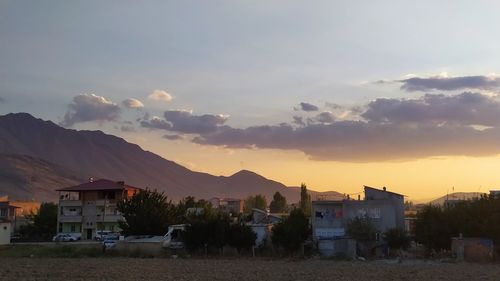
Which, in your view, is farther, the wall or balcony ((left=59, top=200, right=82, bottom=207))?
balcony ((left=59, top=200, right=82, bottom=207))

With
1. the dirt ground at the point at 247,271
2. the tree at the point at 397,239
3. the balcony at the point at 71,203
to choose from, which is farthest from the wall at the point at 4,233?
the tree at the point at 397,239

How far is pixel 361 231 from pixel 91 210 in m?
61.7

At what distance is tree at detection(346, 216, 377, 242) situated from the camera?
6944cm

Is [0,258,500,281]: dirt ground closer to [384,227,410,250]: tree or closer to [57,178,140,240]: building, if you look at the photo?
[384,227,410,250]: tree

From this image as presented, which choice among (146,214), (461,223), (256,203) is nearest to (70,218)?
(146,214)

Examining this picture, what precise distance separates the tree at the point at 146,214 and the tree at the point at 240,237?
48.4 ft

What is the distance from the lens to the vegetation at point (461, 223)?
207 ft

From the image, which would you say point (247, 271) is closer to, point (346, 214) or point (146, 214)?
point (346, 214)

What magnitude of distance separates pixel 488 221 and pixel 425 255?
730 cm

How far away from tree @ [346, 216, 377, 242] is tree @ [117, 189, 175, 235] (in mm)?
24167

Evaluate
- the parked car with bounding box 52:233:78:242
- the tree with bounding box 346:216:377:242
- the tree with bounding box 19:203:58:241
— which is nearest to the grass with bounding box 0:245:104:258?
the parked car with bounding box 52:233:78:242

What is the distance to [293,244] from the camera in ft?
217

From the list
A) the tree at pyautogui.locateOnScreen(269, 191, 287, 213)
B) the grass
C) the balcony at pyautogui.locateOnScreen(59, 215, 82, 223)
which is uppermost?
the tree at pyautogui.locateOnScreen(269, 191, 287, 213)

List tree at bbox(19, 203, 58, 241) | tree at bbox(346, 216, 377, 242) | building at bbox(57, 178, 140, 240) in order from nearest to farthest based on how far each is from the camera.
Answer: tree at bbox(346, 216, 377, 242) < tree at bbox(19, 203, 58, 241) < building at bbox(57, 178, 140, 240)
